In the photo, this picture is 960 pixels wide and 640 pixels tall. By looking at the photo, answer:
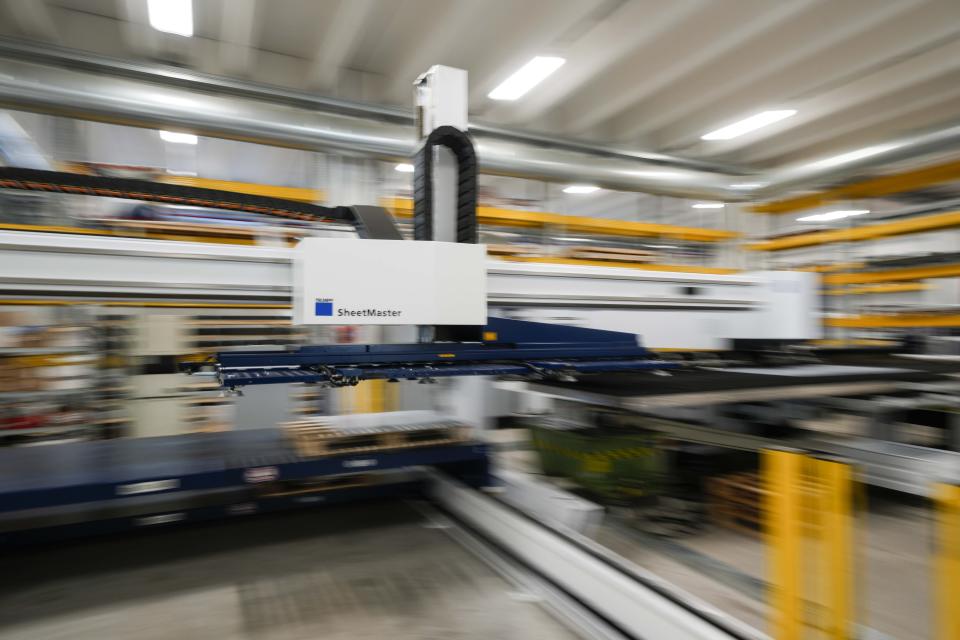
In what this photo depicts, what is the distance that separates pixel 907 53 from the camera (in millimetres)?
4570

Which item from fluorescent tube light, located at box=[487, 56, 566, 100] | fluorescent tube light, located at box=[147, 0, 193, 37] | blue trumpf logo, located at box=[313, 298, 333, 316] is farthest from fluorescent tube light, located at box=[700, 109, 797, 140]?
blue trumpf logo, located at box=[313, 298, 333, 316]

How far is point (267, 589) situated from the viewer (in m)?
2.53

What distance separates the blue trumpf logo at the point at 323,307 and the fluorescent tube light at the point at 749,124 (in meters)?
5.45

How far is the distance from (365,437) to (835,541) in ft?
7.51

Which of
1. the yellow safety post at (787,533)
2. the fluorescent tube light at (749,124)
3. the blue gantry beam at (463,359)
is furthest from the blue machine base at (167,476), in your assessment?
the fluorescent tube light at (749,124)

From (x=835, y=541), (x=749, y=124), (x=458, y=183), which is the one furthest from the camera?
(x=749, y=124)

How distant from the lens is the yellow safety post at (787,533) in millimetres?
1513

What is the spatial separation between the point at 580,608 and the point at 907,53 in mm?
5252

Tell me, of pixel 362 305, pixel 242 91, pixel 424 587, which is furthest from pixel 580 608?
pixel 242 91

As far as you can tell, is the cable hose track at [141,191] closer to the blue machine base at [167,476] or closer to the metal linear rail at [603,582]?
the blue machine base at [167,476]

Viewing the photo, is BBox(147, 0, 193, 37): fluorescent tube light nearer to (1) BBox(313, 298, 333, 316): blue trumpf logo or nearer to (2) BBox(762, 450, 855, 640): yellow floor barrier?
(1) BBox(313, 298, 333, 316): blue trumpf logo

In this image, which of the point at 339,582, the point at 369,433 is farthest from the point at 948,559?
the point at 369,433

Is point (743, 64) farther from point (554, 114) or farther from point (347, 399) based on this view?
point (347, 399)

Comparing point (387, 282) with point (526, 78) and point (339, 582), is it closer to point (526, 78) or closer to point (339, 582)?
point (339, 582)
